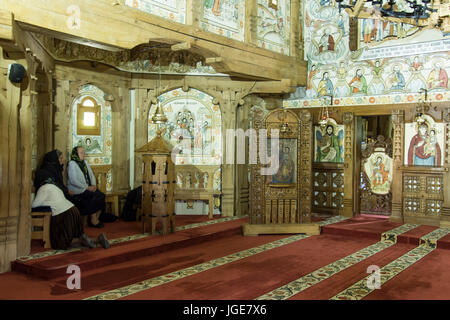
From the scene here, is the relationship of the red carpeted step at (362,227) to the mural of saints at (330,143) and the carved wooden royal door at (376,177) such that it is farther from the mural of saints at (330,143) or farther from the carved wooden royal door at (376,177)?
the mural of saints at (330,143)

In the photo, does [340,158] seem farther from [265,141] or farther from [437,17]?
[437,17]

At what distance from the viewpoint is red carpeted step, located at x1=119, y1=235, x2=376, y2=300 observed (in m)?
4.86

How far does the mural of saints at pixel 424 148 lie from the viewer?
8.66 m

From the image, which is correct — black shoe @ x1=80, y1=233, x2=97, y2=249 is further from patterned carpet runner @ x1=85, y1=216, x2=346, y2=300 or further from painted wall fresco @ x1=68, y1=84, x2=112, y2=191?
painted wall fresco @ x1=68, y1=84, x2=112, y2=191

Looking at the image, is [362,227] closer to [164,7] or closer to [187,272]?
[187,272]

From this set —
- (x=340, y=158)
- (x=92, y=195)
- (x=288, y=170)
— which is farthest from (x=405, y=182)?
(x=92, y=195)

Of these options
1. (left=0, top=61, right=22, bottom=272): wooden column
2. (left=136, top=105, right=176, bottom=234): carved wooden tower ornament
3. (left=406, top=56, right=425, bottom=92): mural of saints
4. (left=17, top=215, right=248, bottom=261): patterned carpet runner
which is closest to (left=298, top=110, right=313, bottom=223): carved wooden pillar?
(left=17, top=215, right=248, bottom=261): patterned carpet runner

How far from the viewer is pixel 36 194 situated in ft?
20.9

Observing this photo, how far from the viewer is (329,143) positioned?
1012cm

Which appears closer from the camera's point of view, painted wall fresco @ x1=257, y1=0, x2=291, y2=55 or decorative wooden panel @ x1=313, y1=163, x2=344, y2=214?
painted wall fresco @ x1=257, y1=0, x2=291, y2=55

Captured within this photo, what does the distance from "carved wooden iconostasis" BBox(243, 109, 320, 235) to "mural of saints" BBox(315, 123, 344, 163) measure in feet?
6.17

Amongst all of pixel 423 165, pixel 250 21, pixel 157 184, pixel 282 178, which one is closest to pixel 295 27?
pixel 250 21

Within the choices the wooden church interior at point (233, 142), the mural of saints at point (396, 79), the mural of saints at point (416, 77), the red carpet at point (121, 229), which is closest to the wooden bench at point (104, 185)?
the wooden church interior at point (233, 142)

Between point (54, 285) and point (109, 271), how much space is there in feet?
2.58
